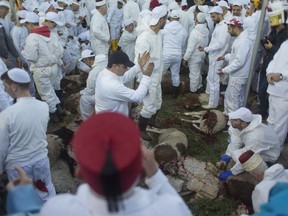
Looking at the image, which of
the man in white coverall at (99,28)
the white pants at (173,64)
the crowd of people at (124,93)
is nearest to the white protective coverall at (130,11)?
the crowd of people at (124,93)

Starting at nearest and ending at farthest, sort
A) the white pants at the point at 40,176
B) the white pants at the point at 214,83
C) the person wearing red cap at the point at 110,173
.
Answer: the person wearing red cap at the point at 110,173 < the white pants at the point at 40,176 < the white pants at the point at 214,83

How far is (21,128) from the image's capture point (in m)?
3.69

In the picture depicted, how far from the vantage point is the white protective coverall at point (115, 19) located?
11602 millimetres

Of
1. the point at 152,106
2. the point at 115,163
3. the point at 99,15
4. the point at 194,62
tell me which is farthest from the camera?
the point at 99,15

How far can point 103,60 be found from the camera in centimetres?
635

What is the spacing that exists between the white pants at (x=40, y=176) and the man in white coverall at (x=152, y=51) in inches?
93.4

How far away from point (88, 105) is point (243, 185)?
3.06 meters

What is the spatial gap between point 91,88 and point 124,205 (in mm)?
4971

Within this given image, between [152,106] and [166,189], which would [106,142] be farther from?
[152,106]

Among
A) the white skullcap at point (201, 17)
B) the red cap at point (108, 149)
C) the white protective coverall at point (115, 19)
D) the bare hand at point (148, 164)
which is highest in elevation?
the red cap at point (108, 149)

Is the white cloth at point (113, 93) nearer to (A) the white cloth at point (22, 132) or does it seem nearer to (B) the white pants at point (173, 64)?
(A) the white cloth at point (22, 132)

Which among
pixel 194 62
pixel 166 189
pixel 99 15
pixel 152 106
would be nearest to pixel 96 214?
pixel 166 189

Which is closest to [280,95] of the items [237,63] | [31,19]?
[237,63]

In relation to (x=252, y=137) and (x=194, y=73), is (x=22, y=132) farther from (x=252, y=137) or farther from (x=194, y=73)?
(x=194, y=73)
